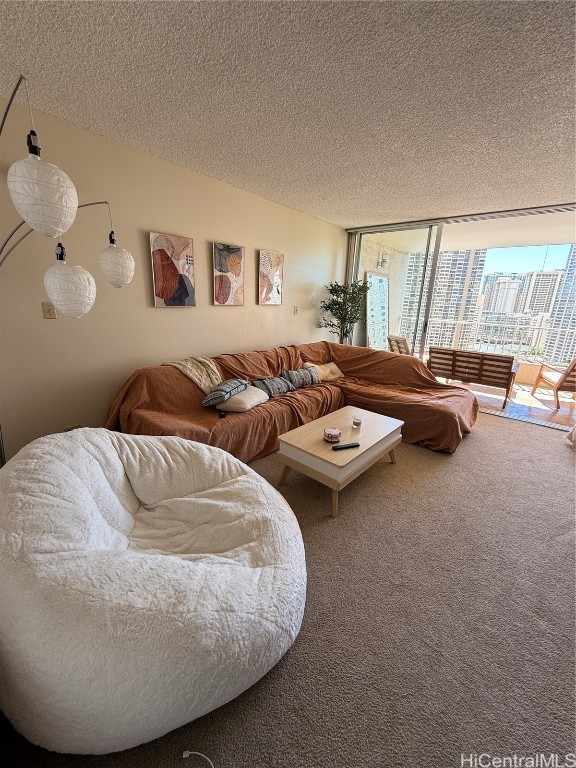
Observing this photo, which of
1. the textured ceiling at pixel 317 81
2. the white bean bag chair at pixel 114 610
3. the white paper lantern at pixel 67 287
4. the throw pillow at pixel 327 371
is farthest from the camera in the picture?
the throw pillow at pixel 327 371

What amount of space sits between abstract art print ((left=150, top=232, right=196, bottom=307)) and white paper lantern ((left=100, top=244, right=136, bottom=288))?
2.31 ft

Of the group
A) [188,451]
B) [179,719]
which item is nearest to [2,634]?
[179,719]

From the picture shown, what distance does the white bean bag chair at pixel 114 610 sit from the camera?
0.79 m

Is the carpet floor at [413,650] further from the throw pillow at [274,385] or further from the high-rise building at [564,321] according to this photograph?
the high-rise building at [564,321]

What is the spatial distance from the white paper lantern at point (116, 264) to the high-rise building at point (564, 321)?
5.67 metres

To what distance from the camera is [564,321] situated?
4688 mm

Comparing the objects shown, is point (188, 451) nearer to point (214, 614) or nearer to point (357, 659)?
point (214, 614)

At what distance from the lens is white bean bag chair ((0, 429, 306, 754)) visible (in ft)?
2.59

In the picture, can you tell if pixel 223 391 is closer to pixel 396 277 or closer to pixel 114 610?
pixel 114 610

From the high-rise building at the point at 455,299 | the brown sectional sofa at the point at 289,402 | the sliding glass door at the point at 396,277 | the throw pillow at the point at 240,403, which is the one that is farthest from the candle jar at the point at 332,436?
the high-rise building at the point at 455,299

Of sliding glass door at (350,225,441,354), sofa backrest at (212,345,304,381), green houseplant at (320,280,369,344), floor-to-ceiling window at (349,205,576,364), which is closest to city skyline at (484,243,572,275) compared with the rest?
floor-to-ceiling window at (349,205,576,364)

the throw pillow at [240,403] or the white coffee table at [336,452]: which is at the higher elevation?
the throw pillow at [240,403]

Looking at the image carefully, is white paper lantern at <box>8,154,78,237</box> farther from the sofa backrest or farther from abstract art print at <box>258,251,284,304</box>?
abstract art print at <box>258,251,284,304</box>

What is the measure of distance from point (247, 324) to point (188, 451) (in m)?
2.10
